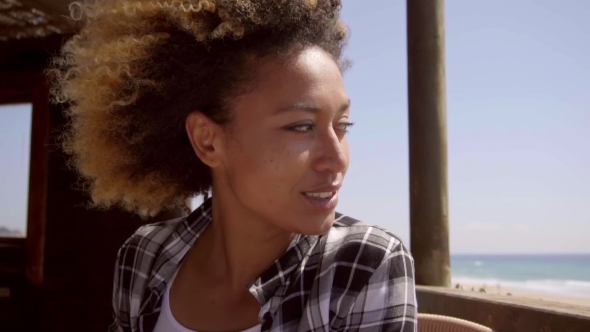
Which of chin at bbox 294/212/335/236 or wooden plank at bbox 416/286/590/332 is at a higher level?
chin at bbox 294/212/335/236

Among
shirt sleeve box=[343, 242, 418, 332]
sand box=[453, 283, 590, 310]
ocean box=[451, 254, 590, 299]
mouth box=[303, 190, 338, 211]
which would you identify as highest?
mouth box=[303, 190, 338, 211]

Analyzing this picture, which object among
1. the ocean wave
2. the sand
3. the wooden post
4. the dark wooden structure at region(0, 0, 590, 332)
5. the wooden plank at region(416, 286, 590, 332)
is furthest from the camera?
the ocean wave

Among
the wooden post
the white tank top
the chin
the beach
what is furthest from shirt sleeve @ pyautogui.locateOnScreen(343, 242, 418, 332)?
the beach

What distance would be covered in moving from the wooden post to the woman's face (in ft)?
5.87

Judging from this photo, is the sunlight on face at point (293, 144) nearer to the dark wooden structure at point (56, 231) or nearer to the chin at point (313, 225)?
the chin at point (313, 225)

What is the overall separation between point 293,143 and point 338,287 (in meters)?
0.39

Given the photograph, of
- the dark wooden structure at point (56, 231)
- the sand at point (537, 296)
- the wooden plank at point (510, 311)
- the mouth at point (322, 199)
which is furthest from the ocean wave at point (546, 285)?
the mouth at point (322, 199)

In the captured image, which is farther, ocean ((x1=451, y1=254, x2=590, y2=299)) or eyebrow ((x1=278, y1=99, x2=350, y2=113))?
ocean ((x1=451, y1=254, x2=590, y2=299))

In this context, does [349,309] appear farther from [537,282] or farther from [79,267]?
[537,282]

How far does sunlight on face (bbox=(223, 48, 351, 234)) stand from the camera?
4.69ft

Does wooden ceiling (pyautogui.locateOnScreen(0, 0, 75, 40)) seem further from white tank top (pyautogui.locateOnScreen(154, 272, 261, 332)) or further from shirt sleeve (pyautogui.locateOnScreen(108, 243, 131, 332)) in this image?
white tank top (pyautogui.locateOnScreen(154, 272, 261, 332))

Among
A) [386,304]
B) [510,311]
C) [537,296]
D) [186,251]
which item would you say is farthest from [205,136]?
[537,296]

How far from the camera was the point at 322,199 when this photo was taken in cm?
145

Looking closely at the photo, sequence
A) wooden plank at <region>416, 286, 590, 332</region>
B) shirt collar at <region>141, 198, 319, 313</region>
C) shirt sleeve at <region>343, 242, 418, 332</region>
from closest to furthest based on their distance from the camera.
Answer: shirt sleeve at <region>343, 242, 418, 332</region> → shirt collar at <region>141, 198, 319, 313</region> → wooden plank at <region>416, 286, 590, 332</region>
